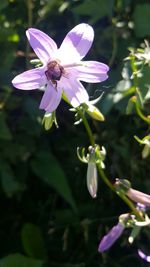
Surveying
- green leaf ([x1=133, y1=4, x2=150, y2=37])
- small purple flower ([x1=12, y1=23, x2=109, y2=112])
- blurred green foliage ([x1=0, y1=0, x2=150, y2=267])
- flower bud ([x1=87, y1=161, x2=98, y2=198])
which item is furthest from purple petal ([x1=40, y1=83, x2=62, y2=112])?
green leaf ([x1=133, y1=4, x2=150, y2=37])

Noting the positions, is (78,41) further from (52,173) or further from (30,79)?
(52,173)

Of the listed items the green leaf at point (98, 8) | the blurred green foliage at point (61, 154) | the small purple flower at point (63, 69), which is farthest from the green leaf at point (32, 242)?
the small purple flower at point (63, 69)

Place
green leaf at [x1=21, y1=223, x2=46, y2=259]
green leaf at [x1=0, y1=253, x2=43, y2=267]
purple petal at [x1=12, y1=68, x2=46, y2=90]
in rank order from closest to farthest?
purple petal at [x1=12, y1=68, x2=46, y2=90] → green leaf at [x1=0, y1=253, x2=43, y2=267] → green leaf at [x1=21, y1=223, x2=46, y2=259]

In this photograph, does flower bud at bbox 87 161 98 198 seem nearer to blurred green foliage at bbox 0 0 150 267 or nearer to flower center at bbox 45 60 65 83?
flower center at bbox 45 60 65 83

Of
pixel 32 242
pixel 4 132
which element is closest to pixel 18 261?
pixel 32 242

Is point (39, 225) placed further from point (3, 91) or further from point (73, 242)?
point (3, 91)

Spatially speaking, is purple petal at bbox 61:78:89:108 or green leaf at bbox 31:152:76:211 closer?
purple petal at bbox 61:78:89:108

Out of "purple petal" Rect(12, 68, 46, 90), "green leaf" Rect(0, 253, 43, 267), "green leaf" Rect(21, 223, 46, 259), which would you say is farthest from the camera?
"green leaf" Rect(21, 223, 46, 259)
